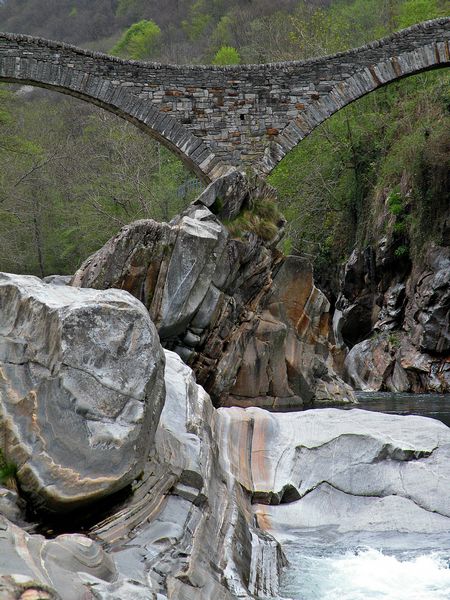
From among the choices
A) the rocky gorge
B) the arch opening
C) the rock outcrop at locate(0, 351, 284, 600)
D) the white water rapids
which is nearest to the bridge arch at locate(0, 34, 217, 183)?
the arch opening

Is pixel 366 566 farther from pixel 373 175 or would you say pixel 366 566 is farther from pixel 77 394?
pixel 373 175

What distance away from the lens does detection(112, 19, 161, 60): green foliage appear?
1874 inches

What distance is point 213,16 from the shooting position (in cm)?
5106

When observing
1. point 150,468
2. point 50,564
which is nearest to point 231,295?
point 150,468

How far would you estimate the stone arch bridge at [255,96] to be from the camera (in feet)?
53.3

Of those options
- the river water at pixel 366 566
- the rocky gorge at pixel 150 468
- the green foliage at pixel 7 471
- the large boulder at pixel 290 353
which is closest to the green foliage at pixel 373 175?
the large boulder at pixel 290 353

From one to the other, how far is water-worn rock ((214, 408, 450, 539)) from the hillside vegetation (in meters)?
11.1

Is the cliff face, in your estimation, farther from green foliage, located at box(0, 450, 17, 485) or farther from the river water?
green foliage, located at box(0, 450, 17, 485)

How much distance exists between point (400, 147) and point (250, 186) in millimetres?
8526

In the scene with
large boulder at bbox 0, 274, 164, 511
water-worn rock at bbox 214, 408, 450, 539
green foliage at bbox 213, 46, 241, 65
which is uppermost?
green foliage at bbox 213, 46, 241, 65

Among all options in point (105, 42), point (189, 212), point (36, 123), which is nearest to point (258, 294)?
point (189, 212)

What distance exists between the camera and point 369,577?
157 inches

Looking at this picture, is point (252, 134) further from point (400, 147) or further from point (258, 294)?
point (258, 294)

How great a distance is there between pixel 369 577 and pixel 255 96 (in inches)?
544
